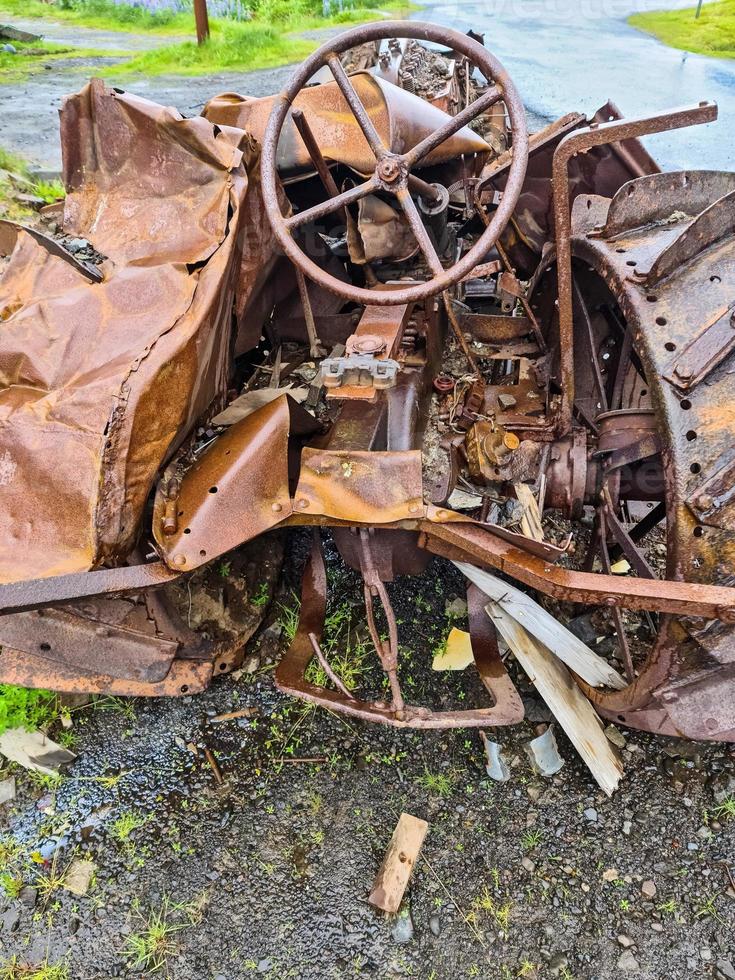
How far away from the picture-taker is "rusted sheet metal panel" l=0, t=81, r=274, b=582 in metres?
1.81

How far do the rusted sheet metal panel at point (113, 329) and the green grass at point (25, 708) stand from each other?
0.85 m

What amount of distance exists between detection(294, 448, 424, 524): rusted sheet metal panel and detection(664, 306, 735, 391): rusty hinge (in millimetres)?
747

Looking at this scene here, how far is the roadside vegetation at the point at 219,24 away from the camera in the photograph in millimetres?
10805

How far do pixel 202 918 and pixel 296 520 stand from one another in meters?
1.18

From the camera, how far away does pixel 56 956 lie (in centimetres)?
182

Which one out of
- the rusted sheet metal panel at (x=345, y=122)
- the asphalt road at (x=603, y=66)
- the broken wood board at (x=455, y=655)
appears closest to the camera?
the broken wood board at (x=455, y=655)

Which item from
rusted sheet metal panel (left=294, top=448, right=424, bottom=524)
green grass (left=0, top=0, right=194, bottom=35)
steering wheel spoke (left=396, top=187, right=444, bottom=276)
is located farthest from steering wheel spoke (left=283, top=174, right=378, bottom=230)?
green grass (left=0, top=0, right=194, bottom=35)

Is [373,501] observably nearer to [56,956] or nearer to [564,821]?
[564,821]

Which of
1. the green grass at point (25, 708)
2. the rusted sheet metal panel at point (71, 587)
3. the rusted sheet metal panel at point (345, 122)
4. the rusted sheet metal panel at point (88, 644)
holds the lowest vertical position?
the green grass at point (25, 708)

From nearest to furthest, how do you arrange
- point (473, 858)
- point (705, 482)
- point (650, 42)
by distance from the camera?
1. point (705, 482)
2. point (473, 858)
3. point (650, 42)

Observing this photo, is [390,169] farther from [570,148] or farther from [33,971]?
[33,971]

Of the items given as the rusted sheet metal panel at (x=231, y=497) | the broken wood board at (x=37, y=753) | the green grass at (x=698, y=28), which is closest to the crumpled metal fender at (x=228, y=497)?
the rusted sheet metal panel at (x=231, y=497)

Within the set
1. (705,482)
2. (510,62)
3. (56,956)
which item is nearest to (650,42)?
(510,62)

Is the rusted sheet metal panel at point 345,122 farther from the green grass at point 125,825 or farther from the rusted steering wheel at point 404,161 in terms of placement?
the green grass at point 125,825
